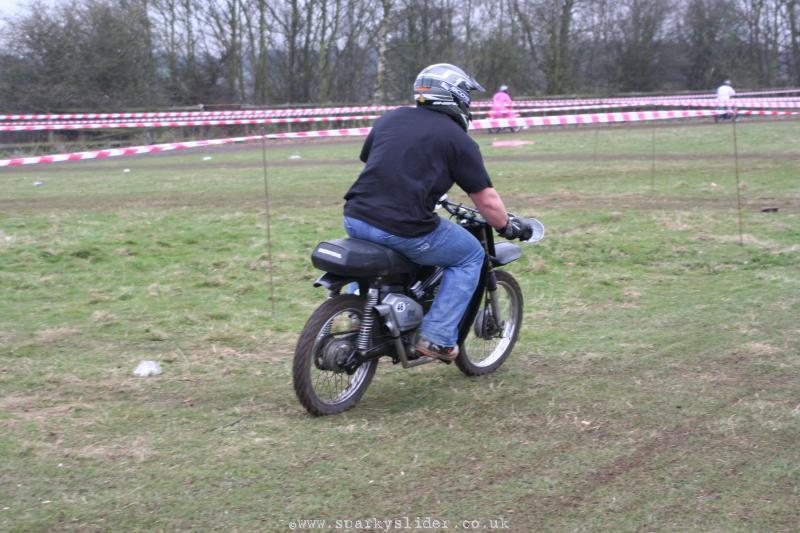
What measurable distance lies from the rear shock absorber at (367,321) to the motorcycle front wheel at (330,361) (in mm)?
34

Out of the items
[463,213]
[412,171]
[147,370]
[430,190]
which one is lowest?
[147,370]

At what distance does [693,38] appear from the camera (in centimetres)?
4756

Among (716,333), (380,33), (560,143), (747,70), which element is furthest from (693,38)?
(716,333)

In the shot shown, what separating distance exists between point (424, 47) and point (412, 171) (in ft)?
135

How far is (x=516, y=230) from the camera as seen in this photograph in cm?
550

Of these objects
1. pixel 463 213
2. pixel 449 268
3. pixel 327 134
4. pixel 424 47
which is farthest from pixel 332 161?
pixel 424 47

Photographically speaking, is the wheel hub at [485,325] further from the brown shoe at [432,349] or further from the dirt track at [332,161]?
the dirt track at [332,161]

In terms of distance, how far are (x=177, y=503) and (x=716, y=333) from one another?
433 cm

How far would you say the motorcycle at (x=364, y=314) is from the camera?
494 cm

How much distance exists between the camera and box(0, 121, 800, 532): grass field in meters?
4.01

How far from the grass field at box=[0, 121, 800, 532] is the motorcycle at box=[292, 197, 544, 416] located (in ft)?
0.70

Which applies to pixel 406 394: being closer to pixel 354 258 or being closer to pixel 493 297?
pixel 493 297

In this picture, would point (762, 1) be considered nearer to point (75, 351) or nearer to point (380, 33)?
point (380, 33)

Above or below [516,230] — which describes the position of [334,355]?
below
